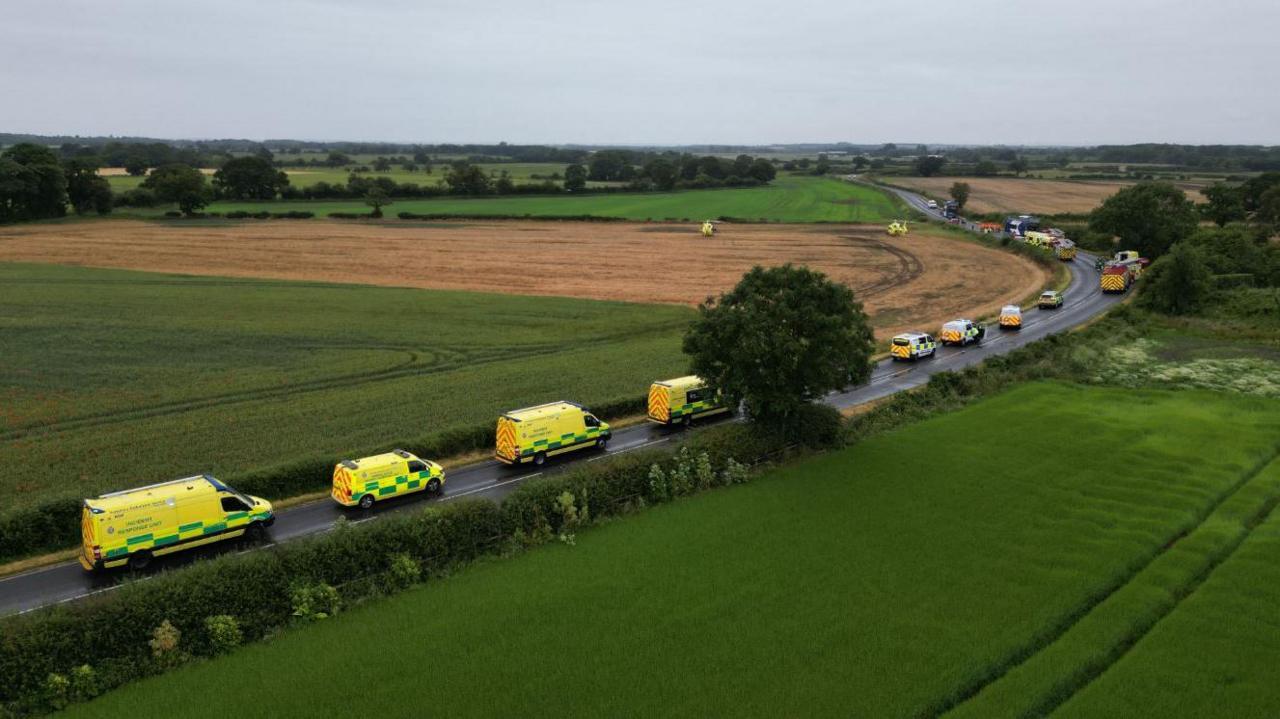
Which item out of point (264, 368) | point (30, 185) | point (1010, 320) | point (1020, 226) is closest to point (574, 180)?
point (1020, 226)

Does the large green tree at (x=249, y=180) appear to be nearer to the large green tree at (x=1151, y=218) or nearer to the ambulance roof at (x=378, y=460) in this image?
the large green tree at (x=1151, y=218)

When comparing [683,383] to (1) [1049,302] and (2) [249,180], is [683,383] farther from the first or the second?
(2) [249,180]

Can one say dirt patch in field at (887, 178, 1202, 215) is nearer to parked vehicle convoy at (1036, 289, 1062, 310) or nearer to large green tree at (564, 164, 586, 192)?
large green tree at (564, 164, 586, 192)

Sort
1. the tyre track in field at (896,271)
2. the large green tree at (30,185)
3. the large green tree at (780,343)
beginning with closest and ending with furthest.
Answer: the large green tree at (780,343) < the tyre track in field at (896,271) < the large green tree at (30,185)

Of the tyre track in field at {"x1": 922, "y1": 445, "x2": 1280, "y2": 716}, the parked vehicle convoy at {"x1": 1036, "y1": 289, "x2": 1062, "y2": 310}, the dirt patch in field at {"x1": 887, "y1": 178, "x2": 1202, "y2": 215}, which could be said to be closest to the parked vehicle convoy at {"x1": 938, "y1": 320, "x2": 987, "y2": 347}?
the parked vehicle convoy at {"x1": 1036, "y1": 289, "x2": 1062, "y2": 310}

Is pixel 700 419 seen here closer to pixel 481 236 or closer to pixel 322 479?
pixel 322 479

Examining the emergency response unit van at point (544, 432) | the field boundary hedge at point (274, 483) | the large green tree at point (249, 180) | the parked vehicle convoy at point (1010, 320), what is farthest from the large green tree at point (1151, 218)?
A: the large green tree at point (249, 180)
